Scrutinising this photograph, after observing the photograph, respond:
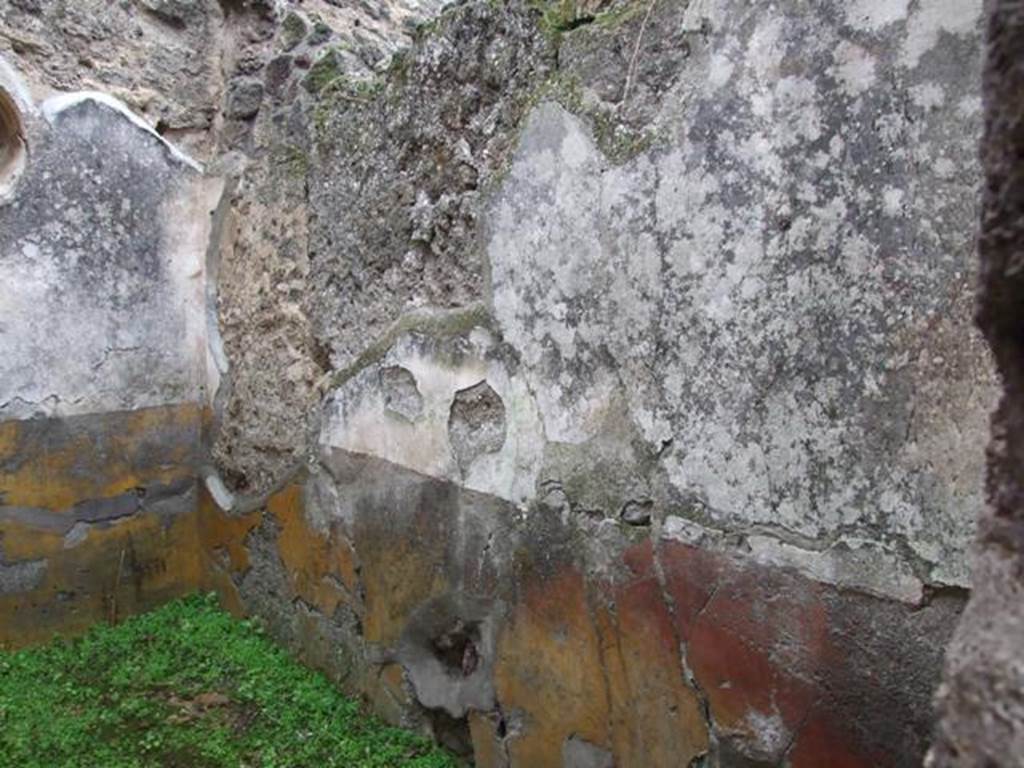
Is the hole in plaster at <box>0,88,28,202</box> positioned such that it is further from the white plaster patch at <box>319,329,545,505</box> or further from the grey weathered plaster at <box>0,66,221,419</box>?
the white plaster patch at <box>319,329,545,505</box>

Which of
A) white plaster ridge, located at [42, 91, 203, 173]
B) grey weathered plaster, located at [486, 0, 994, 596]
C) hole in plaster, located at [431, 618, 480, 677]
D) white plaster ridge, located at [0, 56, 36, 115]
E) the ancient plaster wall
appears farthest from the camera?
white plaster ridge, located at [42, 91, 203, 173]

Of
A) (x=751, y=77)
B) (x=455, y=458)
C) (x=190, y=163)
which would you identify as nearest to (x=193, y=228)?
(x=190, y=163)

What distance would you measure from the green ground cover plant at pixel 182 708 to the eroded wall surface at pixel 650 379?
0.14 meters

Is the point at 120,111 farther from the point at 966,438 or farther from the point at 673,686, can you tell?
the point at 966,438

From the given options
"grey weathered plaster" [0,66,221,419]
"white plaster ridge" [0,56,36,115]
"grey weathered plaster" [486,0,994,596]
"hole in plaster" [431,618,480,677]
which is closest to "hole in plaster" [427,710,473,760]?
"hole in plaster" [431,618,480,677]

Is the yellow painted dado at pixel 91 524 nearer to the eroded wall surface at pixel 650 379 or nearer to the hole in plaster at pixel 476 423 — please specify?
the eroded wall surface at pixel 650 379

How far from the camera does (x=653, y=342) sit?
164 cm

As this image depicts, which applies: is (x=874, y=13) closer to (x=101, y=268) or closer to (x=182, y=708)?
(x=182, y=708)

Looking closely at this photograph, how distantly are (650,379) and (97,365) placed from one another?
2.17 metres

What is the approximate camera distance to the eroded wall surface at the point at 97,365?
9.52 ft

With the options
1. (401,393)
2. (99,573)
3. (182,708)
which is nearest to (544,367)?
(401,393)

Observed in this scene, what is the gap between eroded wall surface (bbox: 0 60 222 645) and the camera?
290 cm

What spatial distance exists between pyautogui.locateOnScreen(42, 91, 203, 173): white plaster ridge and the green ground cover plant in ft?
5.31

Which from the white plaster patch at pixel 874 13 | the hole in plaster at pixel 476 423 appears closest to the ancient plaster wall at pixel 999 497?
the white plaster patch at pixel 874 13
